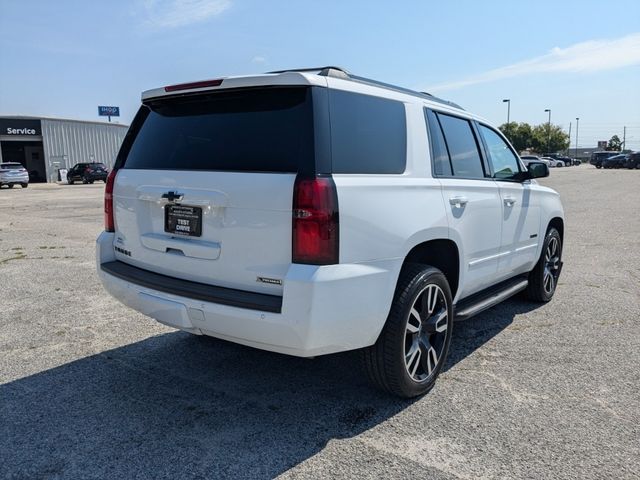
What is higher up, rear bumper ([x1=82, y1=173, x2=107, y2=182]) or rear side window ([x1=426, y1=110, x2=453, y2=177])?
rear side window ([x1=426, y1=110, x2=453, y2=177])

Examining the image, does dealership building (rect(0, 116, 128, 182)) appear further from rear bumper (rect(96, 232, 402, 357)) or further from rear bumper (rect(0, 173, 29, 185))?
rear bumper (rect(96, 232, 402, 357))

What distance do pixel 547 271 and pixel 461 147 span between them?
7.42 ft

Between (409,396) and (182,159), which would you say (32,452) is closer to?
(182,159)

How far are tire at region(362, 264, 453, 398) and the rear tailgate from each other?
0.79 metres

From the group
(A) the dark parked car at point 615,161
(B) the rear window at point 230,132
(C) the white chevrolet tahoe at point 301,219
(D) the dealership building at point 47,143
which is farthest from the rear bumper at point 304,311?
(A) the dark parked car at point 615,161

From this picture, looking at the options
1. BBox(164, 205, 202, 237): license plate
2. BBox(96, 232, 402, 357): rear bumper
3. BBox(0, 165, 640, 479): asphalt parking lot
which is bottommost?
BBox(0, 165, 640, 479): asphalt parking lot

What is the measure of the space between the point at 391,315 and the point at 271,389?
1.05 metres

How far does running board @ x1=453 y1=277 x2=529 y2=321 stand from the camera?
13.1 feet

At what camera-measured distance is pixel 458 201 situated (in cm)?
381

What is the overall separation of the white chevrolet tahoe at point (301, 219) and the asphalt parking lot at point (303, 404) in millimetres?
452

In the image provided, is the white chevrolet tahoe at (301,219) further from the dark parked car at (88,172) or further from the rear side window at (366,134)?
the dark parked car at (88,172)

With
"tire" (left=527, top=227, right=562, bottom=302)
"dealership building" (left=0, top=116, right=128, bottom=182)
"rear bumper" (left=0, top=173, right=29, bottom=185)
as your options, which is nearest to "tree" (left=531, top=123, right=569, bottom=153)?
"dealership building" (left=0, top=116, right=128, bottom=182)

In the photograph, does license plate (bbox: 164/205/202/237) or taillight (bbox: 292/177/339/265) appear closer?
taillight (bbox: 292/177/339/265)

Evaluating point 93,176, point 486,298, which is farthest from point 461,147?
point 93,176
